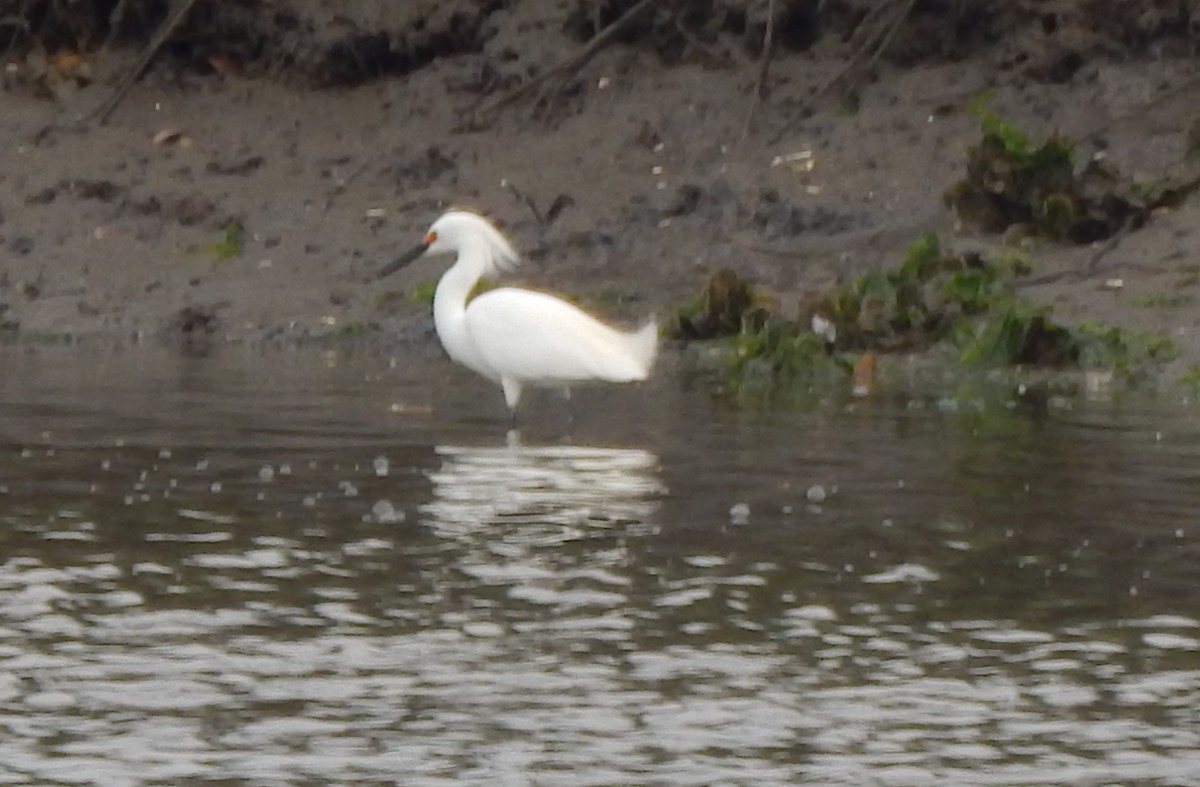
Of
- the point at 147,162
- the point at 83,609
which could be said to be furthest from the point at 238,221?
the point at 83,609

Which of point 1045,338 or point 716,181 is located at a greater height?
point 716,181

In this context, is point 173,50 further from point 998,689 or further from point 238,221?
point 998,689

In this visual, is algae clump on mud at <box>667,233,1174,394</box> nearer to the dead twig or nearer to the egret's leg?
the egret's leg

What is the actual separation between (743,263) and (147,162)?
201 inches

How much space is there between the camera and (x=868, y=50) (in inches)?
728

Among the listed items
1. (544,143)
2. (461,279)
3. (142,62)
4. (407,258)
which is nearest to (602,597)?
(461,279)

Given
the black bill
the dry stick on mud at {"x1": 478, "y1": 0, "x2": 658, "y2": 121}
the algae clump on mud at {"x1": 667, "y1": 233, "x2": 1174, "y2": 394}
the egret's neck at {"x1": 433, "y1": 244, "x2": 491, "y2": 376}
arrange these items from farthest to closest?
the dry stick on mud at {"x1": 478, "y1": 0, "x2": 658, "y2": 121}, the black bill, the algae clump on mud at {"x1": 667, "y1": 233, "x2": 1174, "y2": 394}, the egret's neck at {"x1": 433, "y1": 244, "x2": 491, "y2": 376}

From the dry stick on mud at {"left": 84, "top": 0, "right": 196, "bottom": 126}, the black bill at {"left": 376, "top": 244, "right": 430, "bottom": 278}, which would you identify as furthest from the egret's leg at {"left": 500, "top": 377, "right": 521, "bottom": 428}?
the dry stick on mud at {"left": 84, "top": 0, "right": 196, "bottom": 126}

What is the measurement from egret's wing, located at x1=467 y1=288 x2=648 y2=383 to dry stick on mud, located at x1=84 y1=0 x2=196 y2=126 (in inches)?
304

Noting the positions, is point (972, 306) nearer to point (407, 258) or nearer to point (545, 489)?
point (407, 258)

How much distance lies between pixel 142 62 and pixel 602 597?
12965 mm

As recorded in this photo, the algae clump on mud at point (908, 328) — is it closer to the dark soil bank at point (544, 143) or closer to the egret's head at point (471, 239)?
the dark soil bank at point (544, 143)

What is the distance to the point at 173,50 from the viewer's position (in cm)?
2072

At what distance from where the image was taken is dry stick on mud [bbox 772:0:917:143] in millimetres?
18031
